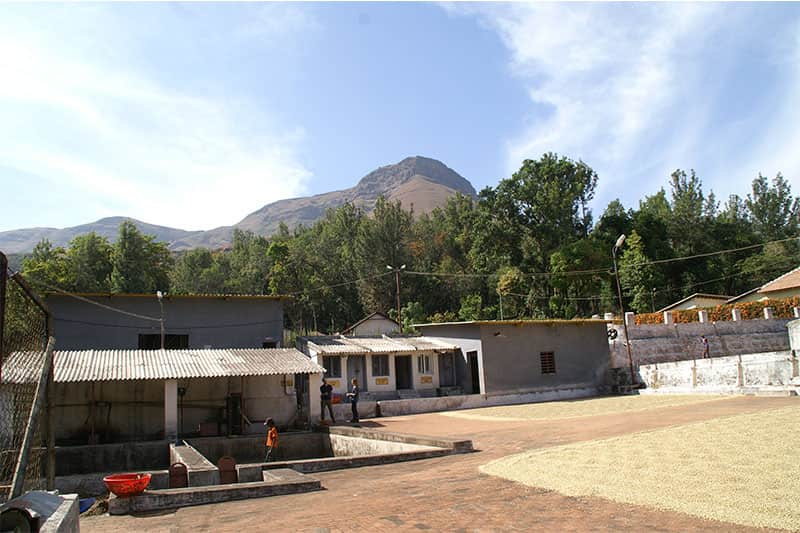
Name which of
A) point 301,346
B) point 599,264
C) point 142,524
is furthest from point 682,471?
point 599,264

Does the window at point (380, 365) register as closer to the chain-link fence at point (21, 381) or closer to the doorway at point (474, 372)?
the doorway at point (474, 372)

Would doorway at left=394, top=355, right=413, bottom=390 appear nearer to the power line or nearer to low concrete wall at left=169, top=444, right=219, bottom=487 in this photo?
low concrete wall at left=169, top=444, right=219, bottom=487

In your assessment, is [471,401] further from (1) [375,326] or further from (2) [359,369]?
(1) [375,326]

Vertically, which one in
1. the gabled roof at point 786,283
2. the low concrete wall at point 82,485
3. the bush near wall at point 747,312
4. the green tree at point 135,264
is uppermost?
the green tree at point 135,264

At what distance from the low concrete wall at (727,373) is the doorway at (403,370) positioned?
1119 centimetres

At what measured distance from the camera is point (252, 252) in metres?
75.2

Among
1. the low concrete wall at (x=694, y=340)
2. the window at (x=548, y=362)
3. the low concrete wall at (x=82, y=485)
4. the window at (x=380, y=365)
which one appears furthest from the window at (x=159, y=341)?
the low concrete wall at (x=694, y=340)

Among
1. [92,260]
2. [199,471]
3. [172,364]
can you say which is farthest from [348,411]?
[92,260]

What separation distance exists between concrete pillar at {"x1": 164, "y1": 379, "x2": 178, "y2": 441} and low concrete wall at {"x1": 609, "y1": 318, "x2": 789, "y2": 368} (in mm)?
22352

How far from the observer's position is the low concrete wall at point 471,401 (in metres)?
25.4

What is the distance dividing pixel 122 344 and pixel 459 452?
17761 mm

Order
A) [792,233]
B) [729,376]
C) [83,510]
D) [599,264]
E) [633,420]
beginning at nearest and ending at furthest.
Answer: [83,510], [633,420], [729,376], [599,264], [792,233]

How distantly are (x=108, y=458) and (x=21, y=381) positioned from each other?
488 inches

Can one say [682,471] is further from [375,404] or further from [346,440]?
[375,404]
